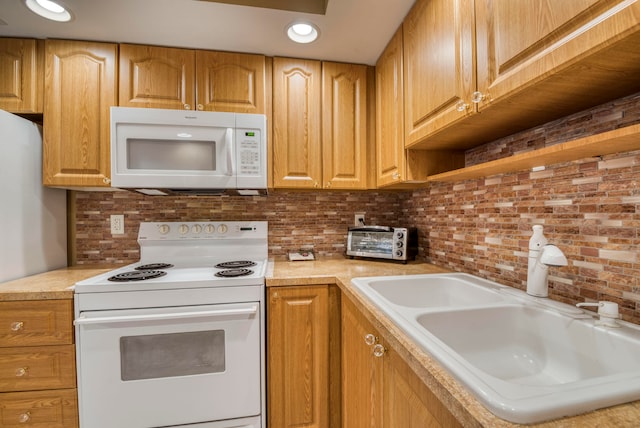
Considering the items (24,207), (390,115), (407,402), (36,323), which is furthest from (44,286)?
(390,115)

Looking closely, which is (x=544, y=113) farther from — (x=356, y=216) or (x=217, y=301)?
(x=217, y=301)

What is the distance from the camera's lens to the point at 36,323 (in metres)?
1.21

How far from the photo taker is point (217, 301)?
4.35 ft

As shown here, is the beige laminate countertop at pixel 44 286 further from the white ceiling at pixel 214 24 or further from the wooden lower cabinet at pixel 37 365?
the white ceiling at pixel 214 24

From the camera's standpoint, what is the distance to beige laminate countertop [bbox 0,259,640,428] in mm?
410

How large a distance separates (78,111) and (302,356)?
1766 mm

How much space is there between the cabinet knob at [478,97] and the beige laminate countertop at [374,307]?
2.39 feet

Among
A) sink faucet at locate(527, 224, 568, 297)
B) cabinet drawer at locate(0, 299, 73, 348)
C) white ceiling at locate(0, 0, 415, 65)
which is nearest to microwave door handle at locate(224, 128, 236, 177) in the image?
white ceiling at locate(0, 0, 415, 65)

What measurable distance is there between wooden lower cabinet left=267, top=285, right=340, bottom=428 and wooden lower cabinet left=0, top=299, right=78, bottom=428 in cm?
89

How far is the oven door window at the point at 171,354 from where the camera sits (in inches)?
49.8

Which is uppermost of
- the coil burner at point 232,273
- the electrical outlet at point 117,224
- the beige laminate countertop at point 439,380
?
the electrical outlet at point 117,224

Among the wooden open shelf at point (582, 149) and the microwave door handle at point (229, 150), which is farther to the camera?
the microwave door handle at point (229, 150)

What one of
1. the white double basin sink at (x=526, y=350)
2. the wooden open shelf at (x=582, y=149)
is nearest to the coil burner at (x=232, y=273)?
the white double basin sink at (x=526, y=350)

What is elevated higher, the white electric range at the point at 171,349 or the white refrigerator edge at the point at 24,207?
the white refrigerator edge at the point at 24,207
